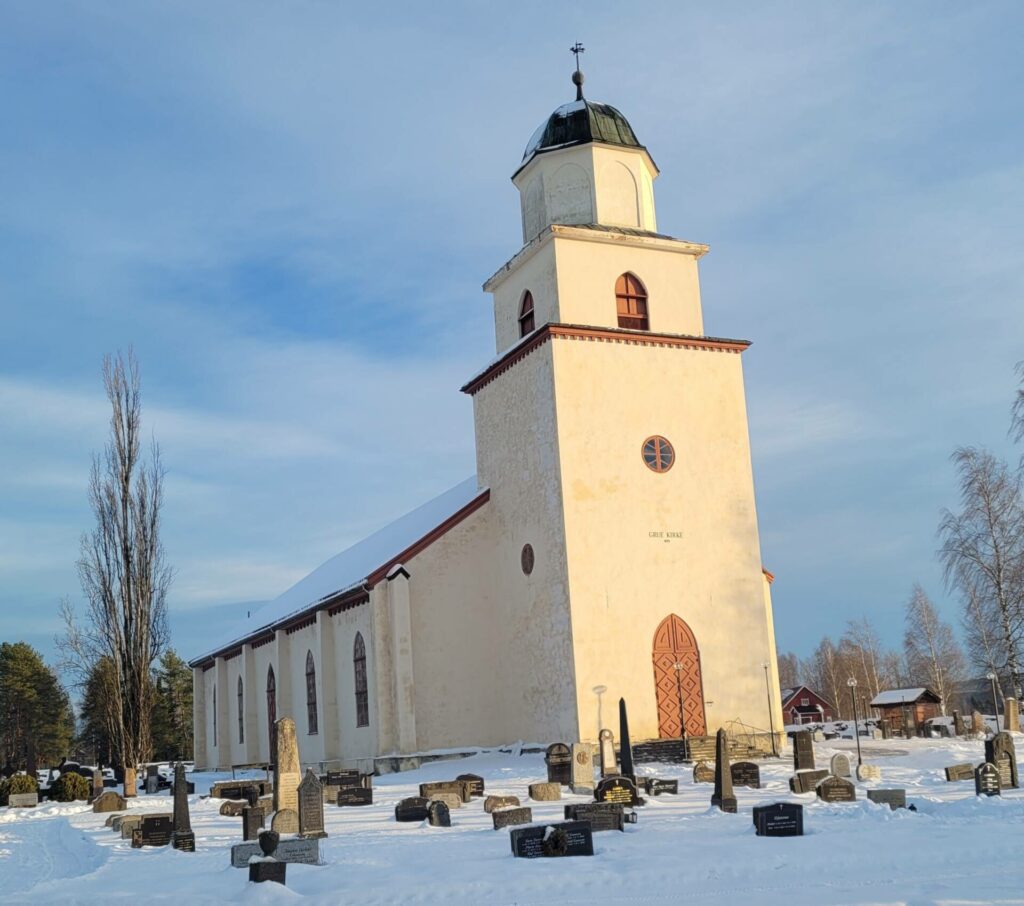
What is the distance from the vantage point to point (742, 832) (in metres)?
16.0

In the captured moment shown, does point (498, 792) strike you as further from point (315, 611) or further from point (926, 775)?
point (315, 611)

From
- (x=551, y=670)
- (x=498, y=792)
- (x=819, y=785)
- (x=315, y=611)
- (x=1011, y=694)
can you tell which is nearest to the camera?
(x=819, y=785)

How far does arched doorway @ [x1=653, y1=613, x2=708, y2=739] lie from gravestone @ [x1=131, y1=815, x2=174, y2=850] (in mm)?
12646

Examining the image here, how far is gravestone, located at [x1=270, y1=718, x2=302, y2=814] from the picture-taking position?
18.5 m

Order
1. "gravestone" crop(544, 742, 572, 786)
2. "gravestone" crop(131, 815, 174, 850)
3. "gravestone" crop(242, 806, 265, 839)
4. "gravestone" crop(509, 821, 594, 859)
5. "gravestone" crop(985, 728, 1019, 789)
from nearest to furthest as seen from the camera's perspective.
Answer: "gravestone" crop(509, 821, 594, 859)
"gravestone" crop(242, 806, 265, 839)
"gravestone" crop(131, 815, 174, 850)
"gravestone" crop(985, 728, 1019, 789)
"gravestone" crop(544, 742, 572, 786)

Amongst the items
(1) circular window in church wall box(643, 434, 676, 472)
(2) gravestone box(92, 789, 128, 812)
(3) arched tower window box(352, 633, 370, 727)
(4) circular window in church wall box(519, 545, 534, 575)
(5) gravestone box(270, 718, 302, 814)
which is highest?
(1) circular window in church wall box(643, 434, 676, 472)

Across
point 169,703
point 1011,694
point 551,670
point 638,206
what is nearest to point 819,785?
point 551,670

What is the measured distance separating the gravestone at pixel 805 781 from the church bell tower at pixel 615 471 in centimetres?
703

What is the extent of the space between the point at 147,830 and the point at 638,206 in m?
20.3

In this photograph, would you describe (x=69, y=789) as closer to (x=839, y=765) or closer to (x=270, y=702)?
(x=270, y=702)

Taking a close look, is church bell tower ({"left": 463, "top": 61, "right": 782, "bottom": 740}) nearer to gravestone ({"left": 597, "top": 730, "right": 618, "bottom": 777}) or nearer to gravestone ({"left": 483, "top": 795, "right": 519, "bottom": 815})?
gravestone ({"left": 597, "top": 730, "right": 618, "bottom": 777})

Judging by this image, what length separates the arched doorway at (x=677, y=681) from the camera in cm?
2806

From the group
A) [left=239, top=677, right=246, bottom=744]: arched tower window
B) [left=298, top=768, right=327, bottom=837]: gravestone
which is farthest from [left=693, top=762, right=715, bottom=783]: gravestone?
[left=239, top=677, right=246, bottom=744]: arched tower window

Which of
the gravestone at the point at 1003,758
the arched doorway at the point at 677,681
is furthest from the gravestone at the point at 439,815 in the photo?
the arched doorway at the point at 677,681
